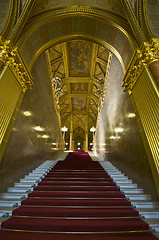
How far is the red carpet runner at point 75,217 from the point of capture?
196cm

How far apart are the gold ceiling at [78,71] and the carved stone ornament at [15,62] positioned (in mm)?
3725

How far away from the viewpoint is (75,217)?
2.34m

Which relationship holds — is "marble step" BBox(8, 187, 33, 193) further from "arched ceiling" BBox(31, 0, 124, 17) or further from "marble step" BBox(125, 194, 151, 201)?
"arched ceiling" BBox(31, 0, 124, 17)

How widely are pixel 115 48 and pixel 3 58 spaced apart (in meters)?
3.77

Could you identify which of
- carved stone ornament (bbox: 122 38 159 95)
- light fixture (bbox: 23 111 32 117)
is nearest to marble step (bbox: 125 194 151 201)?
carved stone ornament (bbox: 122 38 159 95)

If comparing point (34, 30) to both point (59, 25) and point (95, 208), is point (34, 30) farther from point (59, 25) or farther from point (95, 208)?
point (95, 208)

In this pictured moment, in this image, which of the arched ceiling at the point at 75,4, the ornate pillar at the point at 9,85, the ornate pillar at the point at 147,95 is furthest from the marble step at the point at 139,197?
the arched ceiling at the point at 75,4

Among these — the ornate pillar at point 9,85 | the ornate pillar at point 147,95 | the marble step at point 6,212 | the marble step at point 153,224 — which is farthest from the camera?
the ornate pillar at point 9,85

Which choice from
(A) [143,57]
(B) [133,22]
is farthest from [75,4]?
(A) [143,57]

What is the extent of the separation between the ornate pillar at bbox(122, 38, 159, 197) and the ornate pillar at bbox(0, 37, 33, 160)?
3.30 metres

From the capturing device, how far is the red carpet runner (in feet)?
6.43

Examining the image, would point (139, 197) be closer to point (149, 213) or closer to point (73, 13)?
point (149, 213)

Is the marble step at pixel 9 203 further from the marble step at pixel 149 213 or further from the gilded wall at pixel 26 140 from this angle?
the marble step at pixel 149 213

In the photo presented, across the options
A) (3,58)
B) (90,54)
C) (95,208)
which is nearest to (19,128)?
(3,58)
